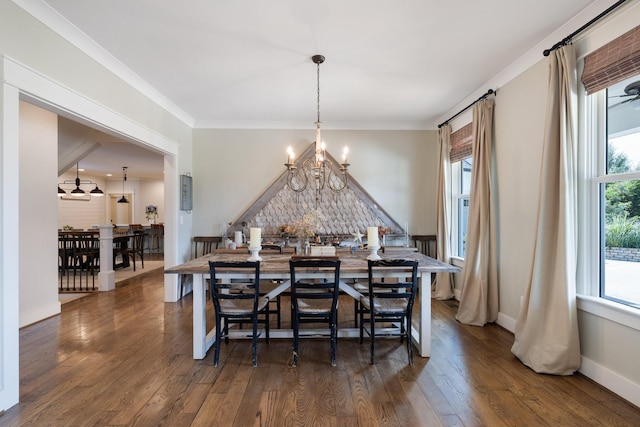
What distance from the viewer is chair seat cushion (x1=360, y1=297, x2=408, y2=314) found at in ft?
8.55

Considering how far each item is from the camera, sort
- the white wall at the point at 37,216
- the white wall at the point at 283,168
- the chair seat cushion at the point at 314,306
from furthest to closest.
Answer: the white wall at the point at 283,168 < the white wall at the point at 37,216 < the chair seat cushion at the point at 314,306

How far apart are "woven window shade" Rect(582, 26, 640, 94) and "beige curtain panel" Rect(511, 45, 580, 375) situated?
0.38 feet

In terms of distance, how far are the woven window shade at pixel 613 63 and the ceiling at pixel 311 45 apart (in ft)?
1.28

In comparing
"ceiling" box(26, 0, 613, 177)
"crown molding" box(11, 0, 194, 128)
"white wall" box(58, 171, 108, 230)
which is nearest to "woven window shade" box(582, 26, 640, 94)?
"ceiling" box(26, 0, 613, 177)

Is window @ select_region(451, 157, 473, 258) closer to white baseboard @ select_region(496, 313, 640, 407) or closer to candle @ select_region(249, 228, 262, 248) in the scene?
white baseboard @ select_region(496, 313, 640, 407)

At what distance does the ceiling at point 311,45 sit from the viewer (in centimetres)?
228

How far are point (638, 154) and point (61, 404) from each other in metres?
4.26

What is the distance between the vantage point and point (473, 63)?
10.3 ft

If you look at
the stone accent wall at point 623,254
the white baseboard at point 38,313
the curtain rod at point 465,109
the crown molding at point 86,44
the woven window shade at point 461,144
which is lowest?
the white baseboard at point 38,313

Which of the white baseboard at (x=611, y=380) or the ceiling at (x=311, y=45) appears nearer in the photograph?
the white baseboard at (x=611, y=380)

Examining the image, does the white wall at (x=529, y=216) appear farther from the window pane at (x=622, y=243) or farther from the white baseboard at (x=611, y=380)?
the window pane at (x=622, y=243)

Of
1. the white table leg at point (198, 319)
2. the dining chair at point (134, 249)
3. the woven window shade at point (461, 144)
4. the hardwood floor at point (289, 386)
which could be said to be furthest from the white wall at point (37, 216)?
the woven window shade at point (461, 144)

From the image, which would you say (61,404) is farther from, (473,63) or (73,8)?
(473,63)

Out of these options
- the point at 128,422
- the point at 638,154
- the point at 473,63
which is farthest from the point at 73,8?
the point at 638,154
